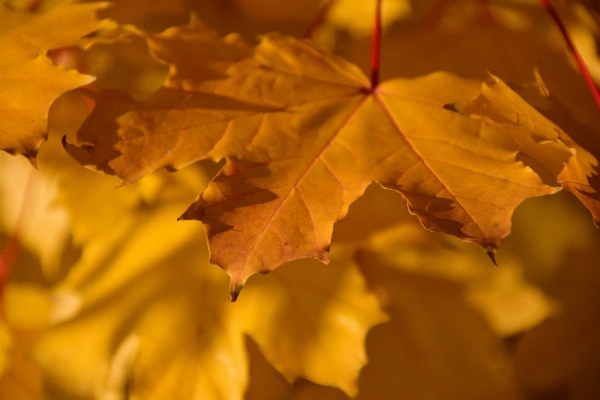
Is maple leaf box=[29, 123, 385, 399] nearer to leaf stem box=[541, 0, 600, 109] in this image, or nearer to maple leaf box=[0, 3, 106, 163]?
maple leaf box=[0, 3, 106, 163]

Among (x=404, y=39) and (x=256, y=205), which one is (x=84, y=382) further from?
(x=404, y=39)

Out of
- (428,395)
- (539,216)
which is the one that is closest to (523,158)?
(539,216)

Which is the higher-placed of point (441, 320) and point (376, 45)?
point (376, 45)

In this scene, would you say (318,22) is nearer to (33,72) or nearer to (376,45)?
(376,45)

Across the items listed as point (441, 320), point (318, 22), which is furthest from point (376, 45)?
point (441, 320)

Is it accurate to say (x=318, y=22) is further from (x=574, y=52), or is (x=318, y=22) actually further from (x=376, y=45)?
(x=574, y=52)

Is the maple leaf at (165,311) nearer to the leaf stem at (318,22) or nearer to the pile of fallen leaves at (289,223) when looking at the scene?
the pile of fallen leaves at (289,223)

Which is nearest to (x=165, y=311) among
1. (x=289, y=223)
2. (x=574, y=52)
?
(x=289, y=223)
